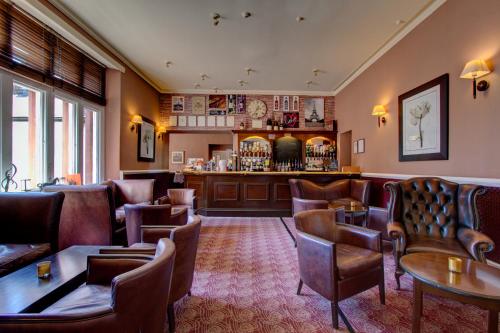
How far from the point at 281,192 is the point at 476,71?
3.98m

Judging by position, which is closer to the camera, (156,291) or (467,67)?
(156,291)

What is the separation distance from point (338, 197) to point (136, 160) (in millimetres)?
5009

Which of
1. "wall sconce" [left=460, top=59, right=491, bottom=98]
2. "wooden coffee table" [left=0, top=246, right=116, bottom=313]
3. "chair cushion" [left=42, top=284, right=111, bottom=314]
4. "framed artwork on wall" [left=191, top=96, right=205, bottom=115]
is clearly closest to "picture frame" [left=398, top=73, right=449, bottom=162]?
"wall sconce" [left=460, top=59, right=491, bottom=98]

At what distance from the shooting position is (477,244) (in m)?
2.24

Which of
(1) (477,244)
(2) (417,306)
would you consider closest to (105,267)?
(2) (417,306)

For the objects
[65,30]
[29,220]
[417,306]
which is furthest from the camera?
[65,30]

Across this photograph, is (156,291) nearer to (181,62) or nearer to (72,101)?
(72,101)

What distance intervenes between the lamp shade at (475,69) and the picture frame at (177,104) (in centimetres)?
708

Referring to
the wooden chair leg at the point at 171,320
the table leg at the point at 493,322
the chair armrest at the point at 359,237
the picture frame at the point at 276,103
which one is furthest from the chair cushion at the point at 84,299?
the picture frame at the point at 276,103

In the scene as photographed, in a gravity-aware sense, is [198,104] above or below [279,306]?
above

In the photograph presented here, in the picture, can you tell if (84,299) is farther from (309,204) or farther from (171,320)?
(309,204)

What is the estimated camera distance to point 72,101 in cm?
453

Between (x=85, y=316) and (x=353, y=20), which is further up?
(x=353, y=20)

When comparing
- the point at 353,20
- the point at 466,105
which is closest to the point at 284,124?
the point at 353,20
